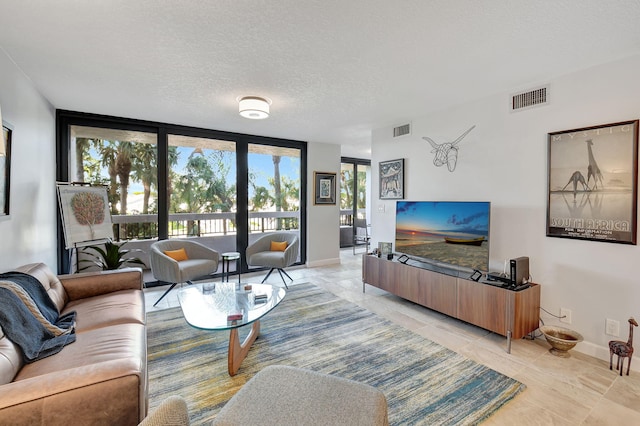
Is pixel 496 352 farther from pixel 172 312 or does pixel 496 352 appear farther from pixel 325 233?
pixel 325 233

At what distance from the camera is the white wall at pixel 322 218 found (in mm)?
5672

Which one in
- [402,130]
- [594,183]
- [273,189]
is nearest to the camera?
[594,183]

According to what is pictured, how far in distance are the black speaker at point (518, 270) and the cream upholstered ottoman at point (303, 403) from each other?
193 centimetres

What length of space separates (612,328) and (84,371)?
11.6ft

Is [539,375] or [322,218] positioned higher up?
[322,218]

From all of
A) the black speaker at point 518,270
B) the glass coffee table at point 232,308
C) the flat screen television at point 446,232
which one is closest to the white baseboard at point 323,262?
the flat screen television at point 446,232

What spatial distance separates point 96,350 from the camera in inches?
66.1

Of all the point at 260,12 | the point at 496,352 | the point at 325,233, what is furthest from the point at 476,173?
the point at 325,233

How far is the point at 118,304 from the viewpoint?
240 centimetres

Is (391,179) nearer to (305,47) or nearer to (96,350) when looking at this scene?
(305,47)

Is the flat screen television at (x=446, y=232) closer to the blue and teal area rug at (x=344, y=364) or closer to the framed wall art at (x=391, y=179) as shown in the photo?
the framed wall art at (x=391, y=179)

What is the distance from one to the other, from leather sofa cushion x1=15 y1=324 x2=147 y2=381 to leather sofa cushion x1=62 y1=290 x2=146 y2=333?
12 centimetres

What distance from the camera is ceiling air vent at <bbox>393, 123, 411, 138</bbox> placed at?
13.4ft

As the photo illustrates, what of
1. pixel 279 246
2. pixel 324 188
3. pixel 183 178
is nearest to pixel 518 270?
pixel 279 246
